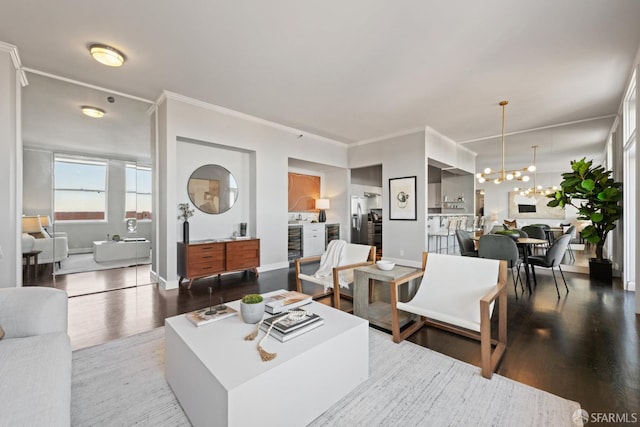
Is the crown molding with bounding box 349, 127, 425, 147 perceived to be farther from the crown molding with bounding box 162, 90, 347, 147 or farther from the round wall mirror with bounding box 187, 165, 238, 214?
the round wall mirror with bounding box 187, 165, 238, 214

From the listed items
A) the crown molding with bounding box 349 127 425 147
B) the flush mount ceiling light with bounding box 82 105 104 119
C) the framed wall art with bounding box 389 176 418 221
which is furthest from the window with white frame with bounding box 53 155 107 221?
the framed wall art with bounding box 389 176 418 221

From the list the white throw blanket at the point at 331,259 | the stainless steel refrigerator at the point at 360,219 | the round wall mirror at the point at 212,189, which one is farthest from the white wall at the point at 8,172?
the stainless steel refrigerator at the point at 360,219

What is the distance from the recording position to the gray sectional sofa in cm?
97

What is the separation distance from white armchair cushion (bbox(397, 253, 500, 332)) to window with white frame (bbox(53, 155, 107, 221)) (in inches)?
169

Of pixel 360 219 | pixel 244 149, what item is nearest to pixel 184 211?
pixel 244 149

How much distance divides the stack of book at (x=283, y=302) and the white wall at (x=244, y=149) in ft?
8.56

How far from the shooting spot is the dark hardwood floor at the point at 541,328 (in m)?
1.84

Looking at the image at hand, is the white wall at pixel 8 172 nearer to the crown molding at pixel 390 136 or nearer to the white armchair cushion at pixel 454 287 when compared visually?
the white armchair cushion at pixel 454 287

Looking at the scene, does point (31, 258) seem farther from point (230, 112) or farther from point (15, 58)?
point (230, 112)

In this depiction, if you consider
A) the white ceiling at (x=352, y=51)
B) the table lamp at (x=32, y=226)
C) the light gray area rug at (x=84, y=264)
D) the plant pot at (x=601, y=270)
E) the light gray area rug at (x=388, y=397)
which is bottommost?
the light gray area rug at (x=388, y=397)

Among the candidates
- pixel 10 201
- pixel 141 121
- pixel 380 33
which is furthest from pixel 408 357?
pixel 141 121

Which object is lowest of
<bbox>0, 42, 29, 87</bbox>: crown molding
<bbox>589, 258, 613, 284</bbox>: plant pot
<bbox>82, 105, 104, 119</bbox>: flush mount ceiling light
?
<bbox>589, 258, 613, 284</bbox>: plant pot

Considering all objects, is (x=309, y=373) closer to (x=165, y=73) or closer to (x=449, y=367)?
(x=449, y=367)

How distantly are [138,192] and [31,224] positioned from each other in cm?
128
